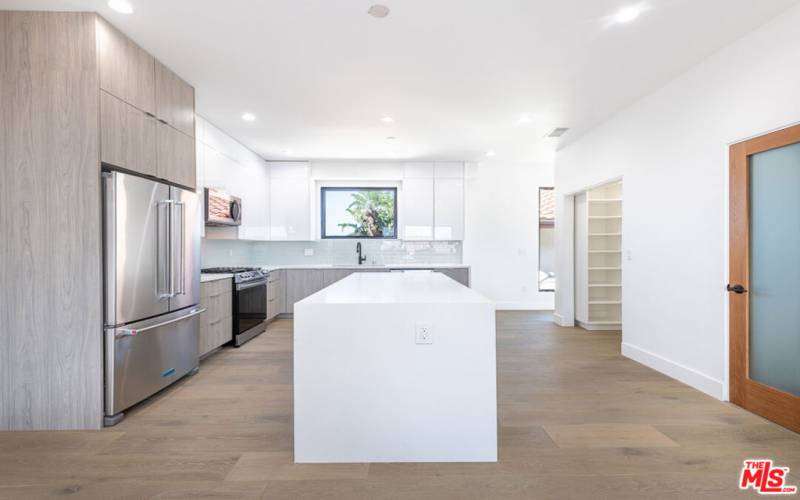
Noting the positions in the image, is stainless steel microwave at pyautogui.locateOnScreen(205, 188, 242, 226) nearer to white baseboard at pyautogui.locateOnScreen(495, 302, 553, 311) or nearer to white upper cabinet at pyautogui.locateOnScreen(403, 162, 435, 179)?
white upper cabinet at pyautogui.locateOnScreen(403, 162, 435, 179)

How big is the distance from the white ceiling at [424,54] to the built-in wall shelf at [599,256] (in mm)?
1477

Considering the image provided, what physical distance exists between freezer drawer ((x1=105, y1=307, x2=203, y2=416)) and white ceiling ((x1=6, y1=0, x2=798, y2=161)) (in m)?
2.04

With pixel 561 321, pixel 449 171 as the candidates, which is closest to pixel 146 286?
pixel 449 171

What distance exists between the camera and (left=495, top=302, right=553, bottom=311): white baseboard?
724 centimetres

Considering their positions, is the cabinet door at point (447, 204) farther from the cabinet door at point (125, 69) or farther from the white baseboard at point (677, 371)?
the cabinet door at point (125, 69)

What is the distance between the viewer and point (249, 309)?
197 inches

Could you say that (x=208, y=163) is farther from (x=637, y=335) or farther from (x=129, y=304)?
(x=637, y=335)

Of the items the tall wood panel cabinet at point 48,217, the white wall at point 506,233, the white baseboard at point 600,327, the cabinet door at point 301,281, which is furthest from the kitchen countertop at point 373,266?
the tall wood panel cabinet at point 48,217

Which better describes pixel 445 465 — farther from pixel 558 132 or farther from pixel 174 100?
pixel 558 132

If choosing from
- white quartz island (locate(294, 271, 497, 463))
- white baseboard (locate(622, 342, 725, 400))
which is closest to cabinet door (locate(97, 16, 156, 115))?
white quartz island (locate(294, 271, 497, 463))

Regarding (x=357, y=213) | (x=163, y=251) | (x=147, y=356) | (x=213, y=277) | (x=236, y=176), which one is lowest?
(x=147, y=356)

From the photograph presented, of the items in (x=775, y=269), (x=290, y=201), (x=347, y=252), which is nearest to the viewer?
(x=775, y=269)

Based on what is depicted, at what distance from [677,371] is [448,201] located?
13.5 feet

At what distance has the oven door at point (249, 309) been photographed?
4.74 metres
